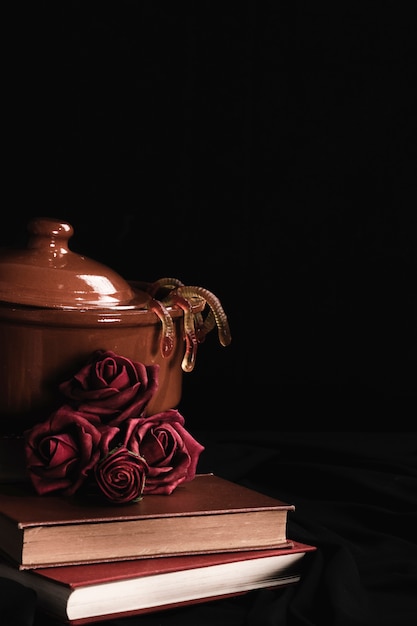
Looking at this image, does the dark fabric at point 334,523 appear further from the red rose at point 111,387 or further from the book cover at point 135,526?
the red rose at point 111,387

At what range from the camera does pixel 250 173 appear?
2.08m

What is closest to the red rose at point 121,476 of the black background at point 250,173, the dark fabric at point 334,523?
the dark fabric at point 334,523

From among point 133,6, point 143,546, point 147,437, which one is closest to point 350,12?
point 133,6

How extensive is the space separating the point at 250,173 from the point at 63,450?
1.06m

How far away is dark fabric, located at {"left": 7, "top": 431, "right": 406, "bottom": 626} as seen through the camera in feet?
3.59

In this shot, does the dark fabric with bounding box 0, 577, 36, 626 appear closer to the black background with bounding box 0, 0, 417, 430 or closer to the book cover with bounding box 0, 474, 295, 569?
the book cover with bounding box 0, 474, 295, 569

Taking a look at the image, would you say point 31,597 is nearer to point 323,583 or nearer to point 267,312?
point 323,583

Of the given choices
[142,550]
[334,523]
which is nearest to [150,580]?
[142,550]

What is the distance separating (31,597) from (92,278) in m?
0.43

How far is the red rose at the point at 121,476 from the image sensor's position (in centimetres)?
113

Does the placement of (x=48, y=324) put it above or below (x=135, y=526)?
above

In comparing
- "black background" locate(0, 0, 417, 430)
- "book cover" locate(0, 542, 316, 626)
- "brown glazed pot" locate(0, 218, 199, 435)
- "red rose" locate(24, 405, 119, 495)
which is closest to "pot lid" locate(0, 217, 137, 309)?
"brown glazed pot" locate(0, 218, 199, 435)

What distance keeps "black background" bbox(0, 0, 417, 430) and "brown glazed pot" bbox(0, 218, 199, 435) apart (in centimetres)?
73

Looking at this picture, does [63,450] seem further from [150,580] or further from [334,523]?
[334,523]
